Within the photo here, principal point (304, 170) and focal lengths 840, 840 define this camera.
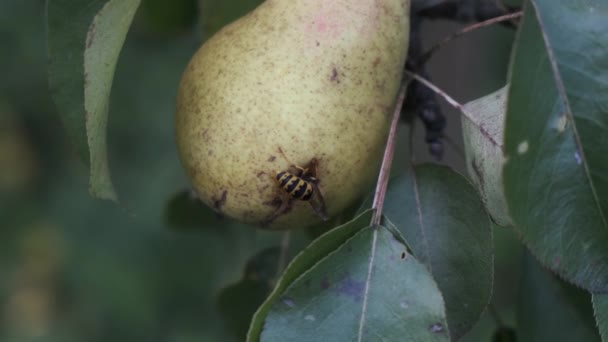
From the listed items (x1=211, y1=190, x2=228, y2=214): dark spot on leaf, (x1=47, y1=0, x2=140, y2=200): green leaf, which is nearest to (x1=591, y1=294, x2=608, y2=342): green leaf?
(x1=211, y1=190, x2=228, y2=214): dark spot on leaf

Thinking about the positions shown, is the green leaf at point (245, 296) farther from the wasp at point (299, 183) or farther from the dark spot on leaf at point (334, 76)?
the dark spot on leaf at point (334, 76)

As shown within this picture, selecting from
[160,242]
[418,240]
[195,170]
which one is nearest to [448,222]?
[418,240]

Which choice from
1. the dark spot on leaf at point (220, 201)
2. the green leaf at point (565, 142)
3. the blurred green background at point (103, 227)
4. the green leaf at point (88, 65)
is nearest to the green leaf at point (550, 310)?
the green leaf at point (565, 142)

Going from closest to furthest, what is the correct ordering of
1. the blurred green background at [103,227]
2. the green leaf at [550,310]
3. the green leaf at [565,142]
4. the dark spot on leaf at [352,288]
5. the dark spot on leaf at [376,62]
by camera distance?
the green leaf at [565,142] < the dark spot on leaf at [352,288] < the dark spot on leaf at [376,62] < the green leaf at [550,310] < the blurred green background at [103,227]

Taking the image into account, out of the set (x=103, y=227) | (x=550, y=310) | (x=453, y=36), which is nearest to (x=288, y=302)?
(x=453, y=36)

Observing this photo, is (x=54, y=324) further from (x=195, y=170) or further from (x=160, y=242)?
(x=195, y=170)

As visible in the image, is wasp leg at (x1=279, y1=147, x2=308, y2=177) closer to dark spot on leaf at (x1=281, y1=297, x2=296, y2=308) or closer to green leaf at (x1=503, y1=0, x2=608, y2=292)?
dark spot on leaf at (x1=281, y1=297, x2=296, y2=308)

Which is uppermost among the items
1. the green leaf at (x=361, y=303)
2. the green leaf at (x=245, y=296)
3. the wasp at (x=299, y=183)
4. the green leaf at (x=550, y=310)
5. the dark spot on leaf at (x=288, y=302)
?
the wasp at (x=299, y=183)
